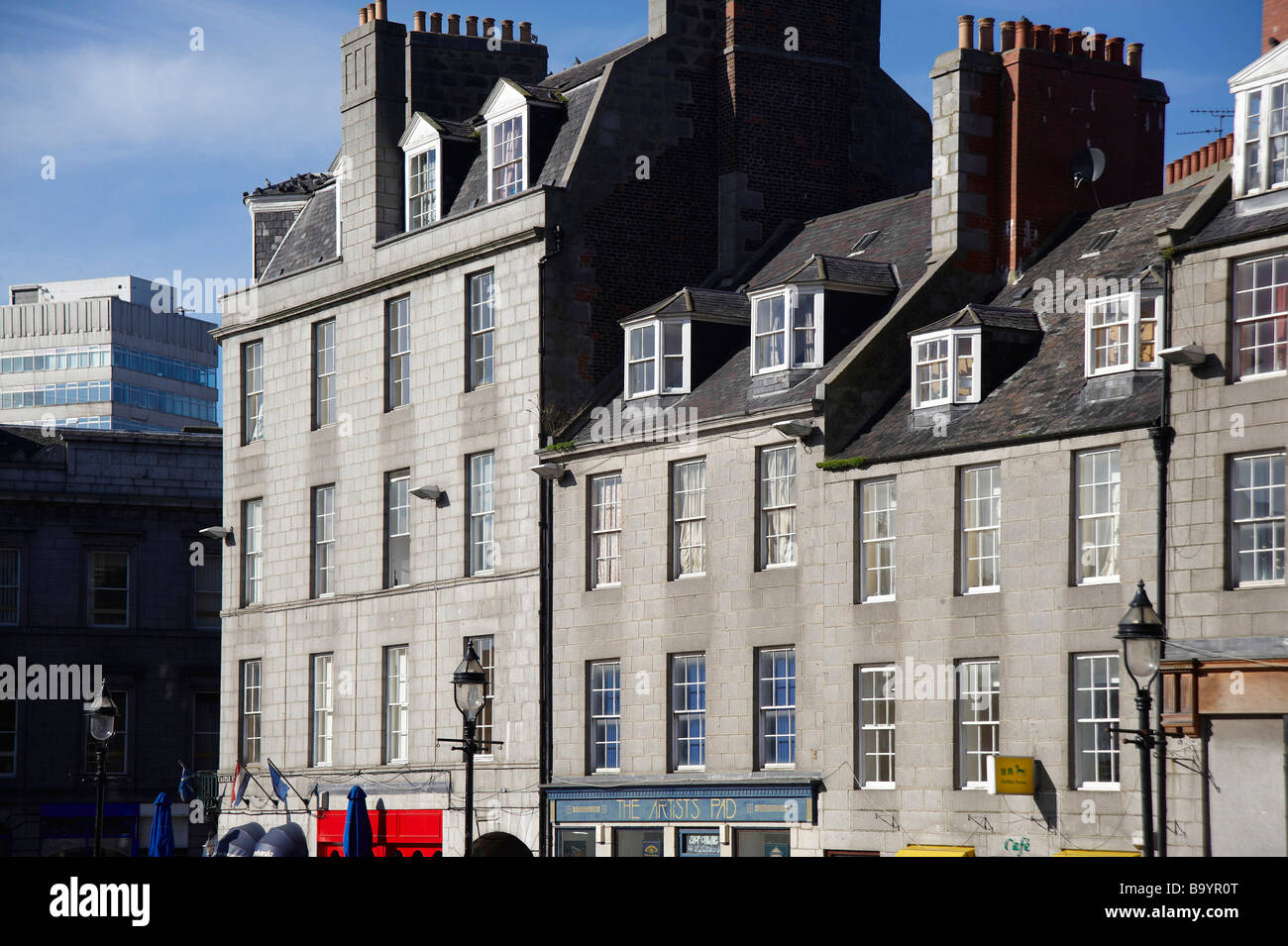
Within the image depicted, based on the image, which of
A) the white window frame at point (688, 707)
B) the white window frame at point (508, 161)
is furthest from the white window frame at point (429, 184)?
the white window frame at point (688, 707)

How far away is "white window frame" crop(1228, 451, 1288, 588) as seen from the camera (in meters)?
24.8

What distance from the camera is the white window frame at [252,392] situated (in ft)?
154

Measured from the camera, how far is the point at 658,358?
36.2 metres

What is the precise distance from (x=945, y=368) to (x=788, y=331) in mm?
3854

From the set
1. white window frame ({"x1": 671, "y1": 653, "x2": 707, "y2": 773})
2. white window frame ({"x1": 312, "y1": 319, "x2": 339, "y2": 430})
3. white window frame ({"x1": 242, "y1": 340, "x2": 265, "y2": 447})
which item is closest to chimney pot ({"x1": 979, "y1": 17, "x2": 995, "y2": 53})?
white window frame ({"x1": 671, "y1": 653, "x2": 707, "y2": 773})

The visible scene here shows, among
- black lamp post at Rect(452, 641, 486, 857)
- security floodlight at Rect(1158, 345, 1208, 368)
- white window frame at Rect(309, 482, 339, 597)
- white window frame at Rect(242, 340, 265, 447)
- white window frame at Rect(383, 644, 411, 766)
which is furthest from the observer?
white window frame at Rect(242, 340, 265, 447)

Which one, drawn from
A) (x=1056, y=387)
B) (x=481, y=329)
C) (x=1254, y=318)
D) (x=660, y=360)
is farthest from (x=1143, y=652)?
(x=481, y=329)

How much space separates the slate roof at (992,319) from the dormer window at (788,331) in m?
2.89

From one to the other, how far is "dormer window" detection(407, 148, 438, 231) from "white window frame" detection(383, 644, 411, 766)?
9.44m

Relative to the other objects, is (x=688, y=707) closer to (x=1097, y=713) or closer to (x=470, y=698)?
(x=470, y=698)

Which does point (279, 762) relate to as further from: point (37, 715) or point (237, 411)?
point (37, 715)

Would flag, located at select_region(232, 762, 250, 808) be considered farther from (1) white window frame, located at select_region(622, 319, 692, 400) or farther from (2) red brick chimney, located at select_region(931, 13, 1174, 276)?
(2) red brick chimney, located at select_region(931, 13, 1174, 276)

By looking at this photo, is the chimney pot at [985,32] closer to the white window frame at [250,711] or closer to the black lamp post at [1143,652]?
the black lamp post at [1143,652]

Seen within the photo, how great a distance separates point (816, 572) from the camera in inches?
1236
